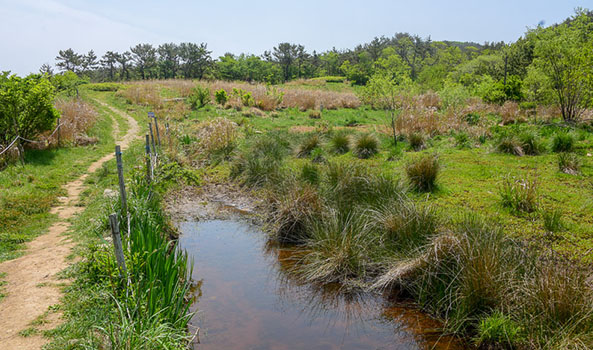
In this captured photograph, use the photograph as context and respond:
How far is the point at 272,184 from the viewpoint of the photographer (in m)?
9.29

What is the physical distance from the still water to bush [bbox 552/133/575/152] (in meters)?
8.68

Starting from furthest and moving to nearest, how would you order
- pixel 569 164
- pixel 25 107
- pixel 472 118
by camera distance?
1. pixel 472 118
2. pixel 25 107
3. pixel 569 164

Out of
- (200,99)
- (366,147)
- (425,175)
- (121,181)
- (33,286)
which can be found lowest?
(33,286)

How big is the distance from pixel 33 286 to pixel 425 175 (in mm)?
7139

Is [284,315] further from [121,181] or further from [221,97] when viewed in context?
[221,97]

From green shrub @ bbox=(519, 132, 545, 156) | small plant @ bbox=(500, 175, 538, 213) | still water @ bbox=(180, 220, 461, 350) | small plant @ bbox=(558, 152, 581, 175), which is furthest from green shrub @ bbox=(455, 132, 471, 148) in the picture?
still water @ bbox=(180, 220, 461, 350)

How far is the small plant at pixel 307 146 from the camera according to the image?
12758mm

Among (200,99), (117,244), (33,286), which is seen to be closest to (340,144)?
(33,286)

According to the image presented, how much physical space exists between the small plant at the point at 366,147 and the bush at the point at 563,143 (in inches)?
189

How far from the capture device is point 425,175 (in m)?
8.67

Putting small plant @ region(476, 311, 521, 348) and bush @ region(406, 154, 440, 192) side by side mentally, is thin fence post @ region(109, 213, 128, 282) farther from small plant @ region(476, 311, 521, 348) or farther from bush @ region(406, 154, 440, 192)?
bush @ region(406, 154, 440, 192)

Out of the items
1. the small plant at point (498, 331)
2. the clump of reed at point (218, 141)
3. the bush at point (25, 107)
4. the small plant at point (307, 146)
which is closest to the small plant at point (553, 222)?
the small plant at point (498, 331)

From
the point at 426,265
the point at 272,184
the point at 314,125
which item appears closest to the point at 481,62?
the point at 314,125

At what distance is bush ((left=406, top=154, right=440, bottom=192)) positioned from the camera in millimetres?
8641
